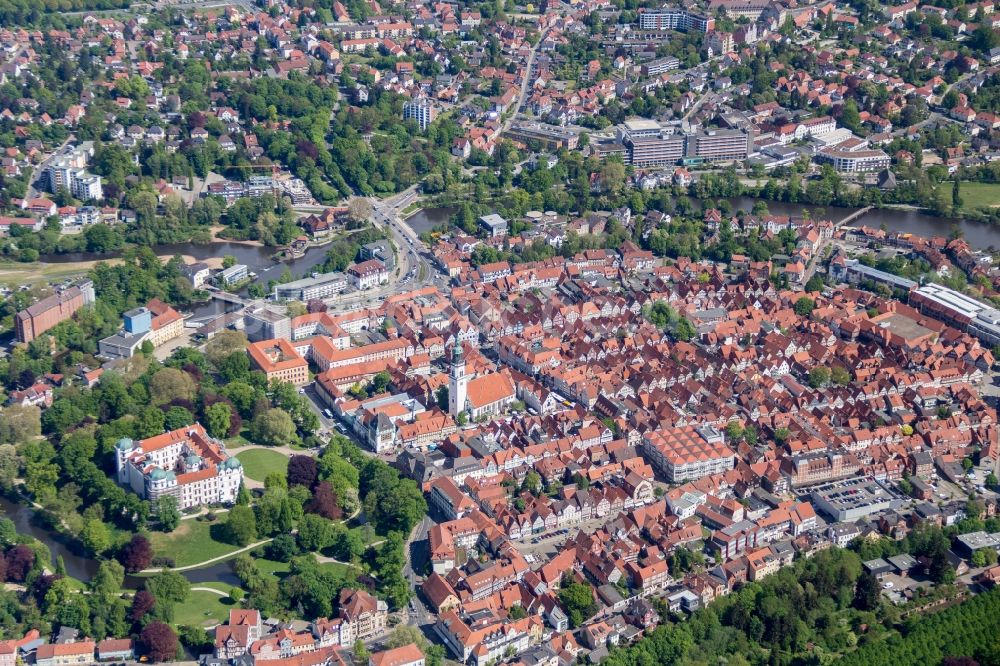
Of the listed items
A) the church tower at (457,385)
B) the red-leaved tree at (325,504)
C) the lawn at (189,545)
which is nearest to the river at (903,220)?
the church tower at (457,385)

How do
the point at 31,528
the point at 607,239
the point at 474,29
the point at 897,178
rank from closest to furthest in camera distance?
the point at 31,528 < the point at 607,239 < the point at 897,178 < the point at 474,29

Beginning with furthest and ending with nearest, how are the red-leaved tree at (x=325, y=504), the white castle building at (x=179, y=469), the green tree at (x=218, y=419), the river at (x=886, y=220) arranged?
the river at (x=886, y=220)
the green tree at (x=218, y=419)
the white castle building at (x=179, y=469)
the red-leaved tree at (x=325, y=504)

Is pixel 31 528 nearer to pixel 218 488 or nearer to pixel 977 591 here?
pixel 218 488

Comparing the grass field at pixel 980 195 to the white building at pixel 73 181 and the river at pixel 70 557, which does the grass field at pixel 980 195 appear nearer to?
the white building at pixel 73 181

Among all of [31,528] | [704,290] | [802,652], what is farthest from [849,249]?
[31,528]

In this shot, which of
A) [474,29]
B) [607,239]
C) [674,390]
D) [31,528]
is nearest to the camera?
[31,528]

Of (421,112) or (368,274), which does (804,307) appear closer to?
(368,274)

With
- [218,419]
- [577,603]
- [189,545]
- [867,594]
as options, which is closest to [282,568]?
[189,545]
